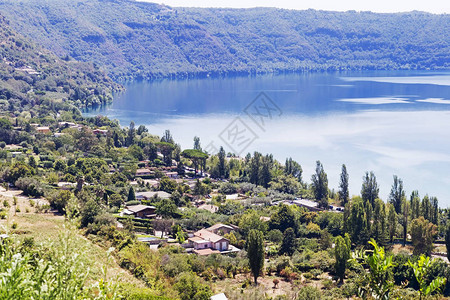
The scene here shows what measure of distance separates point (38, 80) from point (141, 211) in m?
57.2

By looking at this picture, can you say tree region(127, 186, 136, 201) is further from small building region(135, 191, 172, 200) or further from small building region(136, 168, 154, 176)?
small building region(136, 168, 154, 176)

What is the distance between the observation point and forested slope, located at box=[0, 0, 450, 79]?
5551 inches

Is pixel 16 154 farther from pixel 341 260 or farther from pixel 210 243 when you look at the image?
pixel 341 260

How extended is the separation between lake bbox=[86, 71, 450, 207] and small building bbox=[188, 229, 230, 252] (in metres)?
16.0

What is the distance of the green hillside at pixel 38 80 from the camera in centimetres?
6125

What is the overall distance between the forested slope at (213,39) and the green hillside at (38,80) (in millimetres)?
37852

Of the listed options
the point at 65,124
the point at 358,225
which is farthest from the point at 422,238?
the point at 65,124

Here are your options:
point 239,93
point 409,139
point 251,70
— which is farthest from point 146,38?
point 409,139

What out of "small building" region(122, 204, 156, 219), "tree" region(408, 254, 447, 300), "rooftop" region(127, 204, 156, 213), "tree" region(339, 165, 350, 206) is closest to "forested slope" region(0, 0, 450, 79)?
"tree" region(339, 165, 350, 206)

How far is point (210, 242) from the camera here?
763 inches

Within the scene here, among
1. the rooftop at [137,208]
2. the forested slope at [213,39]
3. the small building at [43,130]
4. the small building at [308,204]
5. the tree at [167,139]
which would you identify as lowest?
the small building at [308,204]

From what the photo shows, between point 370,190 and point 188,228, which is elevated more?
point 370,190

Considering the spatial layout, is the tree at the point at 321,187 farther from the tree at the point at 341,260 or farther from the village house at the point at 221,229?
the tree at the point at 341,260

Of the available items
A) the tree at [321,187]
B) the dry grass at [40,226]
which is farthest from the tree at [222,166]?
the dry grass at [40,226]
